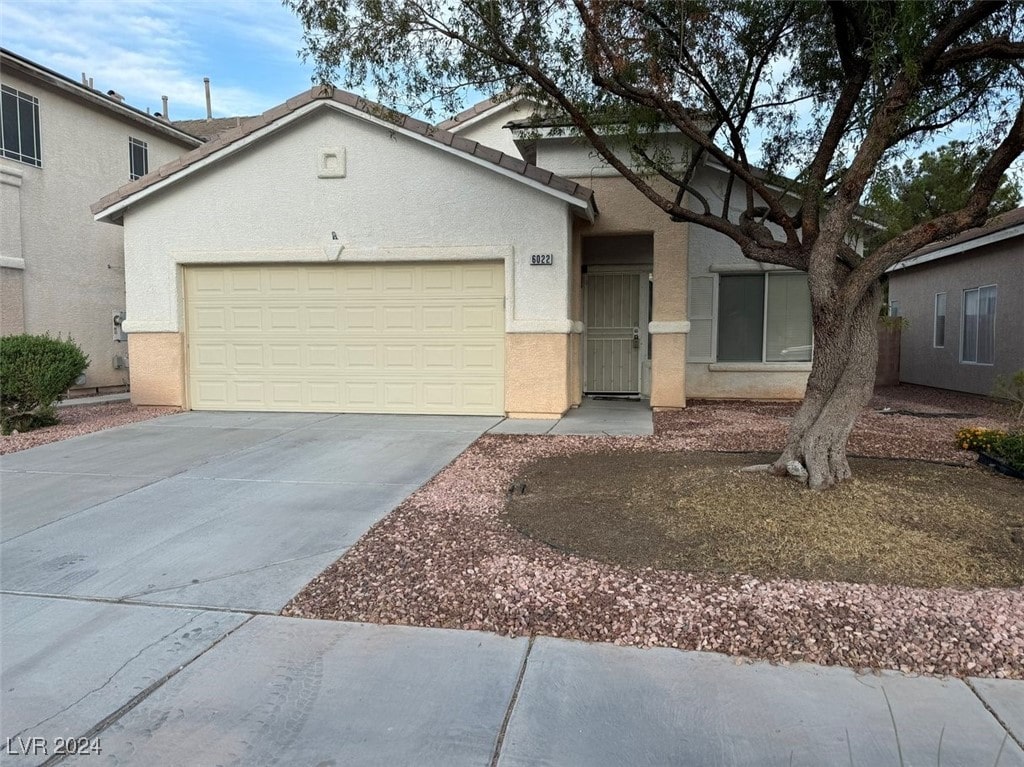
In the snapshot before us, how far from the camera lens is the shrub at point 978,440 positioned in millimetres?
7148

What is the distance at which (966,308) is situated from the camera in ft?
49.1

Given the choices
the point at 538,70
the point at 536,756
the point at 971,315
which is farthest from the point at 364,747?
the point at 971,315

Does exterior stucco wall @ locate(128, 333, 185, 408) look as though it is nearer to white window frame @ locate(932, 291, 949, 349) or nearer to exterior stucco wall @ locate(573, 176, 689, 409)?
exterior stucco wall @ locate(573, 176, 689, 409)

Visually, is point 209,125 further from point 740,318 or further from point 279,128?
point 740,318

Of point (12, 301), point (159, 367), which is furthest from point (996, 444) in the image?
point (12, 301)

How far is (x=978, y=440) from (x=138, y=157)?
16852 millimetres

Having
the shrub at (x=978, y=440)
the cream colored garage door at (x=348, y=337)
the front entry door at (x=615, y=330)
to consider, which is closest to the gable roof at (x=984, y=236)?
the front entry door at (x=615, y=330)

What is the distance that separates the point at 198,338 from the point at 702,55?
27.5 feet

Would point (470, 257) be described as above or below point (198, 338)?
above

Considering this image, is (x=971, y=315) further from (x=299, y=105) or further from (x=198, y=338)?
(x=198, y=338)

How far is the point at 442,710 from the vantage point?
2.88 metres

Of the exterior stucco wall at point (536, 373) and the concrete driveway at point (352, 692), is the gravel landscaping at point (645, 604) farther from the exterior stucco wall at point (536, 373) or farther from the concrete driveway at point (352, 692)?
the exterior stucco wall at point (536, 373)

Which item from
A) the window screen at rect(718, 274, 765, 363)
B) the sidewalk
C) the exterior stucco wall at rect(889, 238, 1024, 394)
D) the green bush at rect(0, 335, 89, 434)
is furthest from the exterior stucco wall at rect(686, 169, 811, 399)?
the green bush at rect(0, 335, 89, 434)

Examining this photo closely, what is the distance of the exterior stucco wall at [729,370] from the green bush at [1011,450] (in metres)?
4.86
